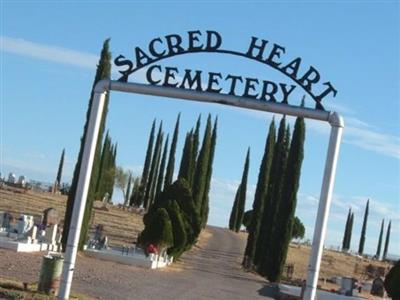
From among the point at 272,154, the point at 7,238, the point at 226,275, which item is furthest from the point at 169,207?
the point at 272,154

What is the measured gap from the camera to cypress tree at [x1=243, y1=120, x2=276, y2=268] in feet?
134

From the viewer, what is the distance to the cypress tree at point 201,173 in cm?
4409

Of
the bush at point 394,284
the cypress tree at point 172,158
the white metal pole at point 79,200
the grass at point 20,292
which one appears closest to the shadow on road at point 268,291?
the bush at point 394,284

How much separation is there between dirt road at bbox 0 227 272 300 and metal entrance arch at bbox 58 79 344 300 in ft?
12.6

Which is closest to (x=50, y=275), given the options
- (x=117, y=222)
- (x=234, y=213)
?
(x=117, y=222)

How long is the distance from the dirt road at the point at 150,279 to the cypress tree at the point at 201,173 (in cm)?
896

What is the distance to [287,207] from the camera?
35.7 metres

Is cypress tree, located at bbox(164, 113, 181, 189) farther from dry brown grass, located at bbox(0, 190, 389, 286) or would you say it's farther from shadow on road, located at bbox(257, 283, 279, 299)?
shadow on road, located at bbox(257, 283, 279, 299)


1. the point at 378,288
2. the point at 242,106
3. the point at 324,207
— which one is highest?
the point at 242,106

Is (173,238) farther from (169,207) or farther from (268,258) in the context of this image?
(268,258)

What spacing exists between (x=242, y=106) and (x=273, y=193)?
26.7 meters

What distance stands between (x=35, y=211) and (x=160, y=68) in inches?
1316

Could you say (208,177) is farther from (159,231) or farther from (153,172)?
(153,172)

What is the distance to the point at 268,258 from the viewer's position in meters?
36.5
